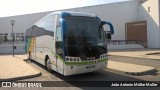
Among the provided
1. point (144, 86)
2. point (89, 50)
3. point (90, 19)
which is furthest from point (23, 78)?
point (144, 86)

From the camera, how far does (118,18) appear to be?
159 feet

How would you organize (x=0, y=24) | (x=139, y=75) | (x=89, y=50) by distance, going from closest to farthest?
1. (x=89, y=50)
2. (x=139, y=75)
3. (x=0, y=24)

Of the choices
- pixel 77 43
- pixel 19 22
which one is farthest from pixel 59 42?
pixel 19 22

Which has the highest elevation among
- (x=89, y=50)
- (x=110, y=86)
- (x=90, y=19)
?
(x=90, y=19)

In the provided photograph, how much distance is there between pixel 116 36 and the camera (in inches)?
1905

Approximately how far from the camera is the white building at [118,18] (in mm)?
41500

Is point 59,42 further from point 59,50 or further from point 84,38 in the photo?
point 84,38

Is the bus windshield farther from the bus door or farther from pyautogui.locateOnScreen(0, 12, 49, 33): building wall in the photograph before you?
pyautogui.locateOnScreen(0, 12, 49, 33): building wall

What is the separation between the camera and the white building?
4150 cm

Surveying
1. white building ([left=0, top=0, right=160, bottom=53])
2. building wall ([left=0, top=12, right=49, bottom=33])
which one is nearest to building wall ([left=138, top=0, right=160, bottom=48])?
white building ([left=0, top=0, right=160, bottom=53])

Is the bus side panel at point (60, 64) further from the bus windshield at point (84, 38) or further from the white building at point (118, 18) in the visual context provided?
the white building at point (118, 18)

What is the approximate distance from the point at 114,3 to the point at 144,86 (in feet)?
134

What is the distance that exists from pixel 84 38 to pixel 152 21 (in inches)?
1272

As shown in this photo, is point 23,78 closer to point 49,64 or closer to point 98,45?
point 49,64
